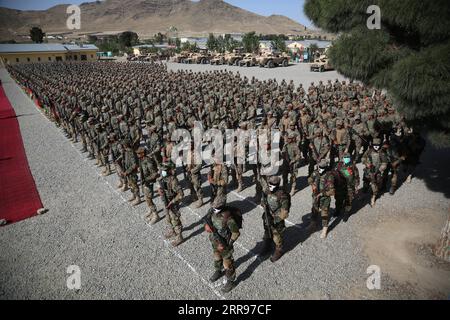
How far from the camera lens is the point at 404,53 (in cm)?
568

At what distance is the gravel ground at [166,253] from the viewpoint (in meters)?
5.43

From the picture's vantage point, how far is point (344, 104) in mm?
12109

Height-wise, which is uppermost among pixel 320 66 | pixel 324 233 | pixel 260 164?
pixel 320 66

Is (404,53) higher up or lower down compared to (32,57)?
lower down

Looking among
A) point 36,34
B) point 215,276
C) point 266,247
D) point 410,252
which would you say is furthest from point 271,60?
point 36,34

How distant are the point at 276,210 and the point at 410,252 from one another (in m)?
2.96

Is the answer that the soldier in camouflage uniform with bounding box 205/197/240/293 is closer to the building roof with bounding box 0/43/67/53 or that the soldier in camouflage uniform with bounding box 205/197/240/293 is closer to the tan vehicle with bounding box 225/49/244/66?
the tan vehicle with bounding box 225/49/244/66

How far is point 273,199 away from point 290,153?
2960 mm

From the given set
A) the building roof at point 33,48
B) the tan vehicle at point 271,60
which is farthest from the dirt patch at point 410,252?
the building roof at point 33,48

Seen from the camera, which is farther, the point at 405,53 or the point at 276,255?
the point at 276,255

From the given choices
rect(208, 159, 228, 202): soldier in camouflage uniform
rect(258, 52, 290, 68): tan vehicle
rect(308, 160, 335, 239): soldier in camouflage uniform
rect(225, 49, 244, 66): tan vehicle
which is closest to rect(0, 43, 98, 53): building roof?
rect(225, 49, 244, 66): tan vehicle

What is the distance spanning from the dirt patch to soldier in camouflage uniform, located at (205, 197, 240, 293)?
2.64 m

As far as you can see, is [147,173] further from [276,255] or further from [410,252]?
[410,252]
